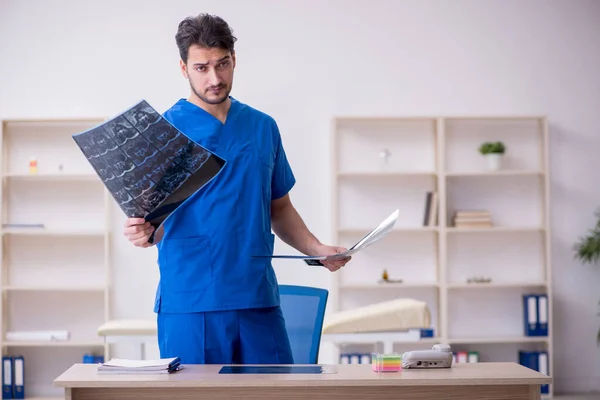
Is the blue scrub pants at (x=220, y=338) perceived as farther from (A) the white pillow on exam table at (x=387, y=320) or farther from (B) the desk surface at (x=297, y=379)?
(A) the white pillow on exam table at (x=387, y=320)

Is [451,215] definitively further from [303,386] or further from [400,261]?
[303,386]

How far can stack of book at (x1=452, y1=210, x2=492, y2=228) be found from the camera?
16.9 ft

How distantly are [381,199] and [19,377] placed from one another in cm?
259

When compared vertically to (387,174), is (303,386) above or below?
below

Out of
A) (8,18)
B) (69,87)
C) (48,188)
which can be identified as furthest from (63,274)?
(8,18)

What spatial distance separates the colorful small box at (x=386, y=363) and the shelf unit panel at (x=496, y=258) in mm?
3651

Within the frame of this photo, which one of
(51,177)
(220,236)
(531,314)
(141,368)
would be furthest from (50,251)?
(141,368)

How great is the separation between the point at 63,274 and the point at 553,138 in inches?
134

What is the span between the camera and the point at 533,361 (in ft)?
16.7

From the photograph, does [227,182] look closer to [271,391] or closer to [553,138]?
[271,391]

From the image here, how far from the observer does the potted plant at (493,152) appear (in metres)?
5.16

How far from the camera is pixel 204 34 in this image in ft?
6.55

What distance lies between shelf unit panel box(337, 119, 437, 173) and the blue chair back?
2.75 m

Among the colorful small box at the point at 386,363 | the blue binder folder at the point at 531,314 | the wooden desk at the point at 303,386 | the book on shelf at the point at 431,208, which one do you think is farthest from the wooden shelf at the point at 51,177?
the colorful small box at the point at 386,363
